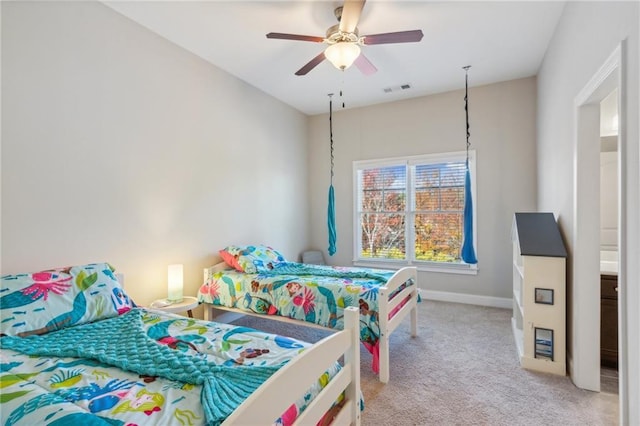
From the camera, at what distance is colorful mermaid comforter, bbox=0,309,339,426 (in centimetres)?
100

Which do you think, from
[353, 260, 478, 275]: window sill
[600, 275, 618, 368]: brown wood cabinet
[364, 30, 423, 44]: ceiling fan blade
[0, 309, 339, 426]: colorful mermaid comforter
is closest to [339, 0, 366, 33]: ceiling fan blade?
[364, 30, 423, 44]: ceiling fan blade

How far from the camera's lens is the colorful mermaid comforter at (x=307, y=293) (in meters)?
2.40

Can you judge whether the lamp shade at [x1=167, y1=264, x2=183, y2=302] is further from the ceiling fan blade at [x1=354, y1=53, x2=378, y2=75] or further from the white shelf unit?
the white shelf unit

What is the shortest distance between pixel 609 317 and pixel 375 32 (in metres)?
2.98

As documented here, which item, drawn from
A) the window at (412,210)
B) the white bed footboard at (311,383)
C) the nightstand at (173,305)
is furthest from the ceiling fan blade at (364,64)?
the nightstand at (173,305)

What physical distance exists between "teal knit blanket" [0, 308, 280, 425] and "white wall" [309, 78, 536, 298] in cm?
361

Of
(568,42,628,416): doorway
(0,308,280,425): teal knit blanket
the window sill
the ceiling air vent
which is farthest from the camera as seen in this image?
the window sill

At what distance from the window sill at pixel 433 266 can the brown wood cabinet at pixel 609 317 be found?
5.55ft

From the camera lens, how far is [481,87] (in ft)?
12.8

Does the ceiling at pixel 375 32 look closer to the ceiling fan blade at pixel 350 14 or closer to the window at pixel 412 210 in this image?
the ceiling fan blade at pixel 350 14

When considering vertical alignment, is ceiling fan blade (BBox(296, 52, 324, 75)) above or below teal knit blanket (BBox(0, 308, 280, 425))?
above

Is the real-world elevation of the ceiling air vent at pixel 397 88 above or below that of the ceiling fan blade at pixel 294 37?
above

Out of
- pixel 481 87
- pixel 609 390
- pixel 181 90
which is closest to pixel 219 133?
pixel 181 90

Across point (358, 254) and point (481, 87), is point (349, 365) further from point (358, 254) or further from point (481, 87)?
point (481, 87)
